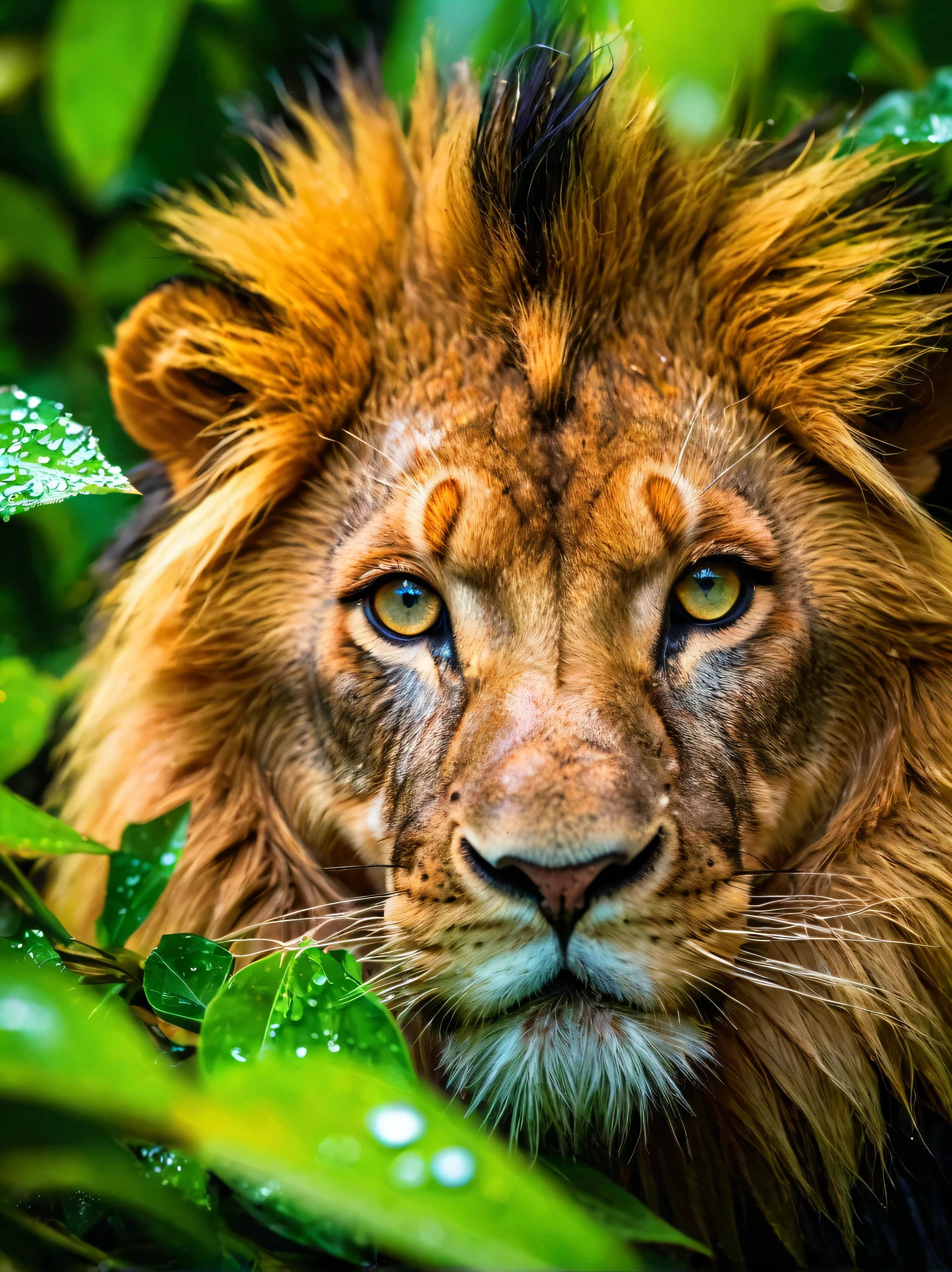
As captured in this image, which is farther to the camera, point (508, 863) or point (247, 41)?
point (247, 41)

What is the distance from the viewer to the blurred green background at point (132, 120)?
61.7 inches

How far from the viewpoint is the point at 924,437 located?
1.54m

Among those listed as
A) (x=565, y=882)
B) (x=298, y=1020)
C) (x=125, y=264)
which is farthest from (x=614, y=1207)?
(x=125, y=264)

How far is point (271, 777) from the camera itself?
1.63m

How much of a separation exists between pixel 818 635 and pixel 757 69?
745mm

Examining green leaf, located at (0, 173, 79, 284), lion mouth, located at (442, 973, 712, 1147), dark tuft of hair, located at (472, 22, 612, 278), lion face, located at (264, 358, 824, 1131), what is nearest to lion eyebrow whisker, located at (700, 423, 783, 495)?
lion face, located at (264, 358, 824, 1131)

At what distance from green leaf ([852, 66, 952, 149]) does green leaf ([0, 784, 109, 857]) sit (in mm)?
1484

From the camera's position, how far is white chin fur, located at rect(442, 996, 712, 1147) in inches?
48.0

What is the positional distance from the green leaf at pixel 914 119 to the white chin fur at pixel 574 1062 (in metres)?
1.31

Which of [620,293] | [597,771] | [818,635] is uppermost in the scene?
[620,293]

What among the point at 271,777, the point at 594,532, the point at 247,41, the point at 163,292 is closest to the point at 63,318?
the point at 247,41

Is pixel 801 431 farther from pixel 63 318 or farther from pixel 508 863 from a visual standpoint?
pixel 63 318

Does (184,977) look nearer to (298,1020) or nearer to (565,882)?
(298,1020)

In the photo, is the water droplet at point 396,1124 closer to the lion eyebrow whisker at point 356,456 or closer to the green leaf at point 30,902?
the green leaf at point 30,902
